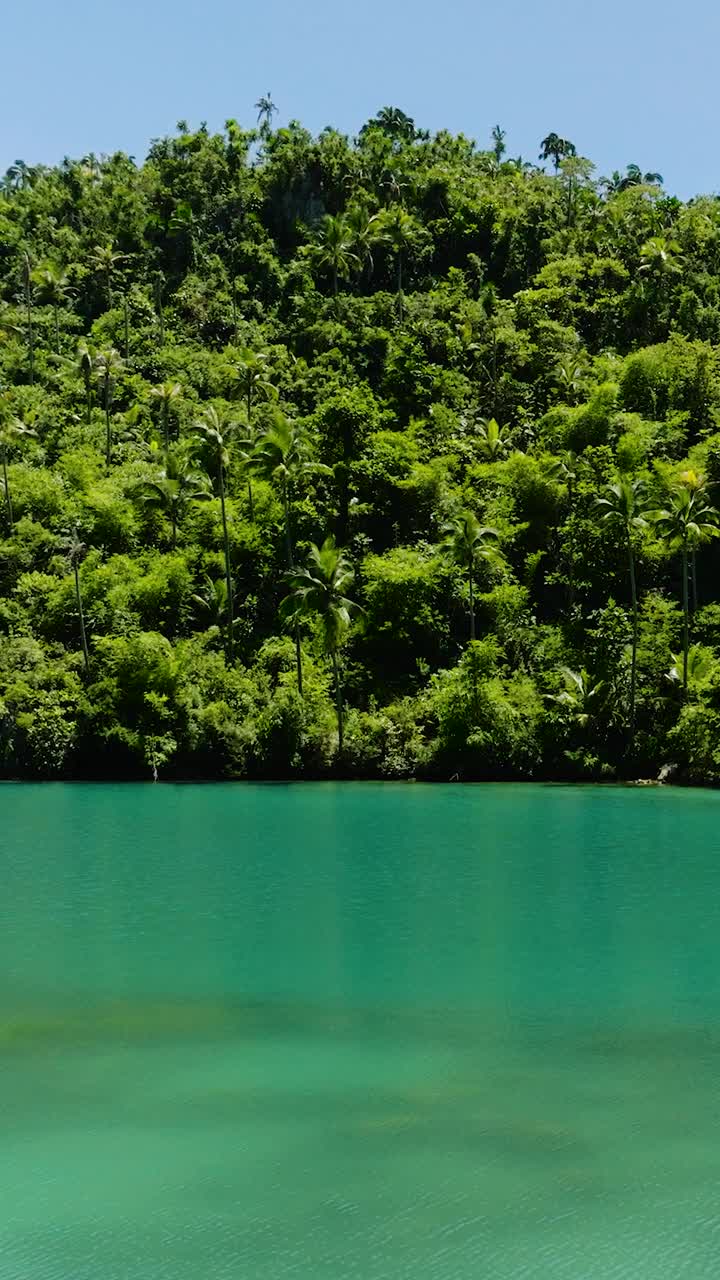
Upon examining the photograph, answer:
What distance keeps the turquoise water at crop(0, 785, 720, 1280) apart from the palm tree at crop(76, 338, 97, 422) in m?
51.0

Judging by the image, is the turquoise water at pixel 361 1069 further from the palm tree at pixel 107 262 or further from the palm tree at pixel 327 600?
the palm tree at pixel 107 262

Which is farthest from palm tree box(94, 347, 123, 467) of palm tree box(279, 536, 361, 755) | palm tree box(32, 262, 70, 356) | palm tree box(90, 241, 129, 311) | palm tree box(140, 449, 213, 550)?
palm tree box(279, 536, 361, 755)

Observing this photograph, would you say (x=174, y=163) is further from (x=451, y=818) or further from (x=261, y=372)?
(x=451, y=818)

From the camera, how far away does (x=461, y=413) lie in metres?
80.0

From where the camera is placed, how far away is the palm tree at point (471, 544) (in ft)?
202

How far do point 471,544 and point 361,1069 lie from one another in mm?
46680

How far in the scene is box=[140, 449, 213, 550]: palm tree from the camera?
226 feet

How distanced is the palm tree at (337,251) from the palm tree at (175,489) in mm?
20613

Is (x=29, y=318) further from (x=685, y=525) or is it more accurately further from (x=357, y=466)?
(x=685, y=525)

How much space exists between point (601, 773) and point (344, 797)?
509 inches

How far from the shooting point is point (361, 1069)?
16.4 metres

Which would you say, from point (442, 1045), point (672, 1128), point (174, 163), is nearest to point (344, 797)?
point (442, 1045)

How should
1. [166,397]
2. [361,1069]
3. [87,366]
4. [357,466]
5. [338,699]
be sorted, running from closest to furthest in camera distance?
[361,1069], [338,699], [357,466], [166,397], [87,366]

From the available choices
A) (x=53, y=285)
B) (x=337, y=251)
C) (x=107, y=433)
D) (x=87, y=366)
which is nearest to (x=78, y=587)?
(x=107, y=433)
